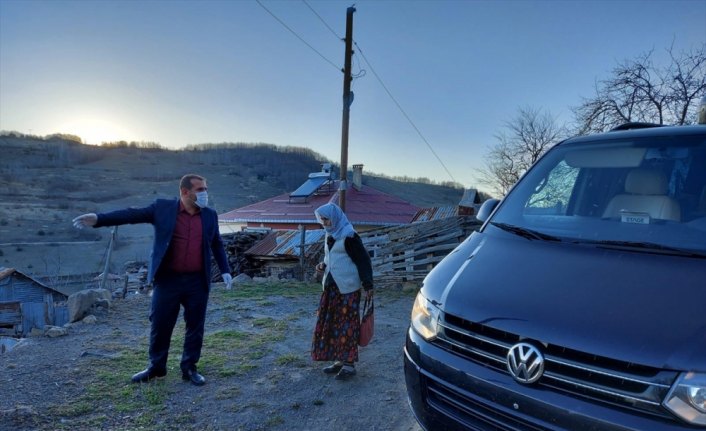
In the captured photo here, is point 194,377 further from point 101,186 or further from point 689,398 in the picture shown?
point 101,186

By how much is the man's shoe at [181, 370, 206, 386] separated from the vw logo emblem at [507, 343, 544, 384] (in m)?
3.39

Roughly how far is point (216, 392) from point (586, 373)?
346cm

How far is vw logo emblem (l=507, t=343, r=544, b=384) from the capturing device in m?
1.67

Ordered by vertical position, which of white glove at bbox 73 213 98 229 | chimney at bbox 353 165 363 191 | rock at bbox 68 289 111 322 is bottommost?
rock at bbox 68 289 111 322

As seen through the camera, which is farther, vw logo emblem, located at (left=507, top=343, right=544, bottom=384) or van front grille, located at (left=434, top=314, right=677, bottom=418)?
vw logo emblem, located at (left=507, top=343, right=544, bottom=384)

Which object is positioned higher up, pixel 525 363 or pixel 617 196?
pixel 617 196

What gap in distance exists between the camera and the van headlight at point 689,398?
1.33 metres

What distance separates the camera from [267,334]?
6.08 meters

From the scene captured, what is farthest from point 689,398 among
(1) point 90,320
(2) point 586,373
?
(1) point 90,320

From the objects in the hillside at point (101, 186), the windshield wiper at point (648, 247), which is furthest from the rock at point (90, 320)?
the hillside at point (101, 186)

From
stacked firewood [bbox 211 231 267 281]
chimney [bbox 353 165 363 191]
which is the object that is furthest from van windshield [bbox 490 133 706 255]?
chimney [bbox 353 165 363 191]

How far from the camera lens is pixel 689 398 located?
1352 millimetres

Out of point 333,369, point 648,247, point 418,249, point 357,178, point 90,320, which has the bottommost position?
point 90,320

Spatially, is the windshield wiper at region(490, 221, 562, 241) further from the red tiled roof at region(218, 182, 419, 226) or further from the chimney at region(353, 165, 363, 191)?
the chimney at region(353, 165, 363, 191)
